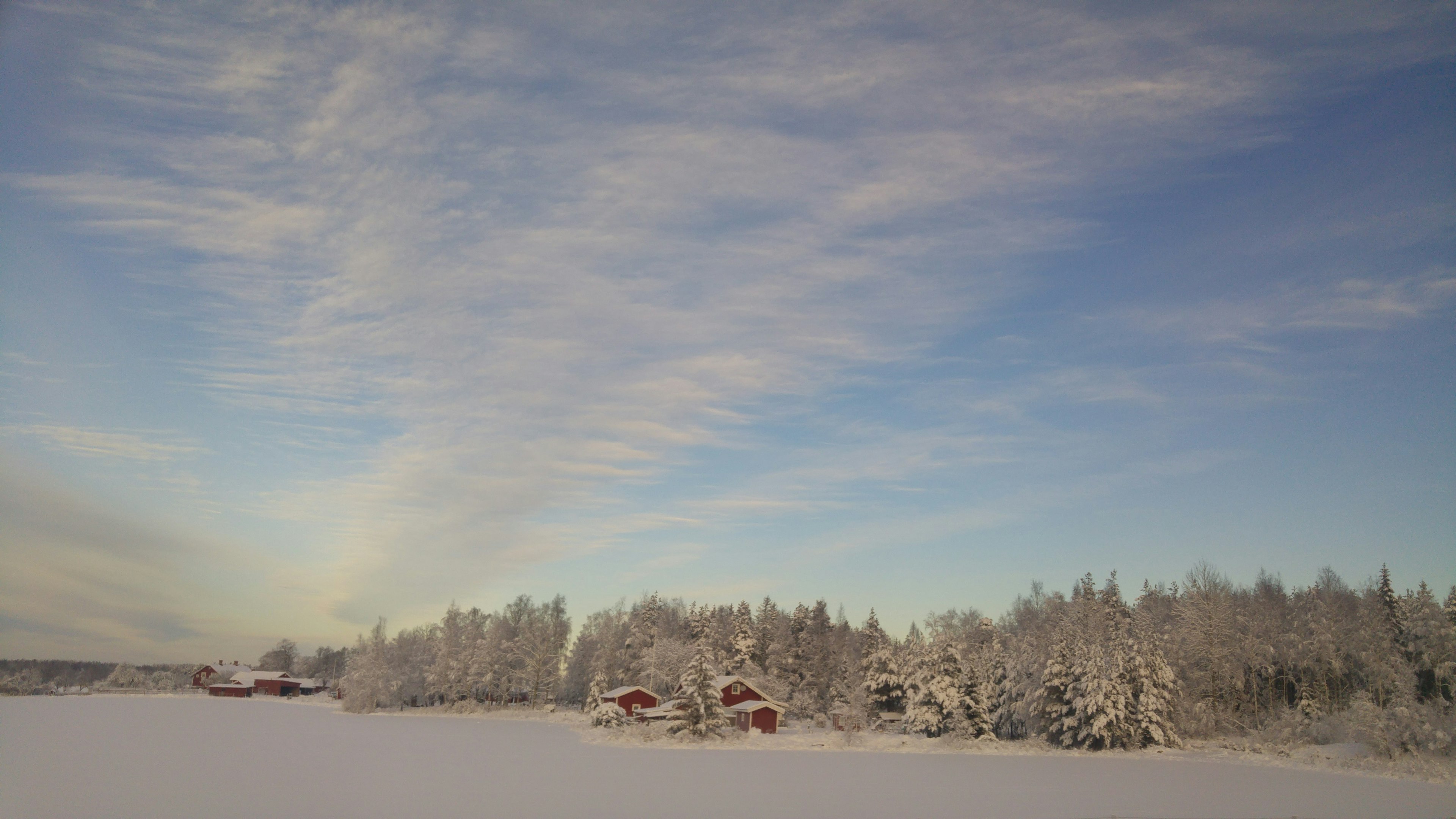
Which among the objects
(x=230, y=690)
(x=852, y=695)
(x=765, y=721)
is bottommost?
(x=230, y=690)

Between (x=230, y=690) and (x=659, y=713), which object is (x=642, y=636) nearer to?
(x=659, y=713)

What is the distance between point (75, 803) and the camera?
23.0m

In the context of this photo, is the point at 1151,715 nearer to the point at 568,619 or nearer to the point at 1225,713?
the point at 1225,713

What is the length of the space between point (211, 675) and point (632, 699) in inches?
4845

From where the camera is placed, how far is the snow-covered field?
2491cm

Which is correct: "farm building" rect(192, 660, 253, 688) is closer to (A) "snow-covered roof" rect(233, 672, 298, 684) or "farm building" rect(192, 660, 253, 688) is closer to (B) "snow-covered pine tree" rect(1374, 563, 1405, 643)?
Answer: (A) "snow-covered roof" rect(233, 672, 298, 684)

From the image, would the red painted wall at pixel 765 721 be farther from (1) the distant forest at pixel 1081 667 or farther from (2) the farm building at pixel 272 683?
(2) the farm building at pixel 272 683

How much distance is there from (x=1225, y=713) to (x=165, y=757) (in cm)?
7378

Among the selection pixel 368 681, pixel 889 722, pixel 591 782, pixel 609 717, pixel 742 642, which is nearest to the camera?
pixel 591 782

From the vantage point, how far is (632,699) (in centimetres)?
7975

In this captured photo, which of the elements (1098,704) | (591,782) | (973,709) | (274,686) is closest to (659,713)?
(973,709)

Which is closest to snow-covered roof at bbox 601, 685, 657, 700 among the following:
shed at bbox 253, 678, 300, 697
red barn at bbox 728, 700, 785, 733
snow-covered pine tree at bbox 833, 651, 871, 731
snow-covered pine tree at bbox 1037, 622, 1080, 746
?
red barn at bbox 728, 700, 785, 733

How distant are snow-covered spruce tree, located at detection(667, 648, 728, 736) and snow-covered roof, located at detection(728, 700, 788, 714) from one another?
10.2 meters

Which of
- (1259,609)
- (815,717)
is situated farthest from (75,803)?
(1259,609)
